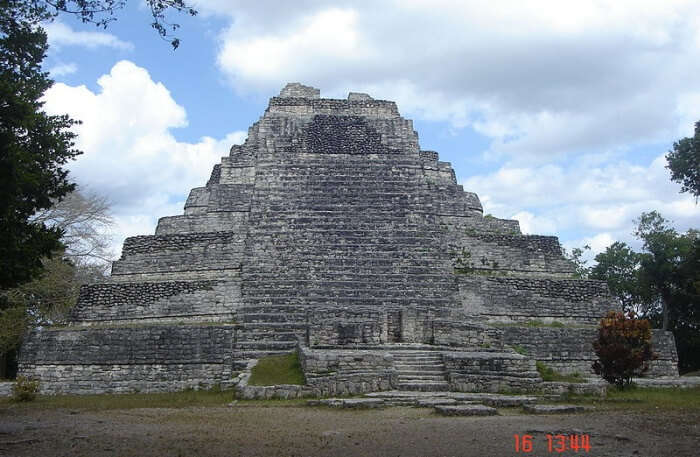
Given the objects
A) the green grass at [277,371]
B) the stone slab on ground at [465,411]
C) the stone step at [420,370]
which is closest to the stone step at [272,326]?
the green grass at [277,371]

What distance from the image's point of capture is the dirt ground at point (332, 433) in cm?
650

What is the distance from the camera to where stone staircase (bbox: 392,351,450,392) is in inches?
437

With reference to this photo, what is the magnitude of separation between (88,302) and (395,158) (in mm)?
10628

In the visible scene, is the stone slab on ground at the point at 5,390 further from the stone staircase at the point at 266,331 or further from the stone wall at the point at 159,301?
the stone staircase at the point at 266,331

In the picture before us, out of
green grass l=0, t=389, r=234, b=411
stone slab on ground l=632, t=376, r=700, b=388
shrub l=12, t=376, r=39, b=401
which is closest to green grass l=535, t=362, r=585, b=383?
stone slab on ground l=632, t=376, r=700, b=388

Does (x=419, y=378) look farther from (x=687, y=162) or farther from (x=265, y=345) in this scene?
(x=687, y=162)

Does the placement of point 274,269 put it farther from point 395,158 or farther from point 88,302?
point 395,158

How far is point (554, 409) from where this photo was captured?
896cm

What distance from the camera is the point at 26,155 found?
347 inches

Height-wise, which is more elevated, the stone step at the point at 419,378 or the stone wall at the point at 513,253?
the stone wall at the point at 513,253

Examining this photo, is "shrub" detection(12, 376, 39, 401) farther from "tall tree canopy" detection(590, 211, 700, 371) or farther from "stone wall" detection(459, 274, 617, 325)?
"tall tree canopy" detection(590, 211, 700, 371)

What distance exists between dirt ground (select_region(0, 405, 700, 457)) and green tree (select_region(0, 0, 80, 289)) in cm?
236

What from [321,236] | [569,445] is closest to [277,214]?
[321,236]
